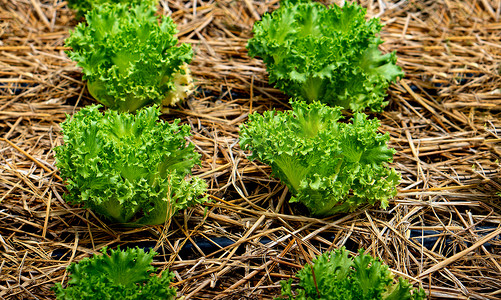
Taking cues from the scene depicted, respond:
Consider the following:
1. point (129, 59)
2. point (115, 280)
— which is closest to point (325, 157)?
point (115, 280)

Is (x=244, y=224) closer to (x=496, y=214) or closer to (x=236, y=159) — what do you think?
(x=236, y=159)

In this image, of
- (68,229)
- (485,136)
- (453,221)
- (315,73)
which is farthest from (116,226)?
(485,136)

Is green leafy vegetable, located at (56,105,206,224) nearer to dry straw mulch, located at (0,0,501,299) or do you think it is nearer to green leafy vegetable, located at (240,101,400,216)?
dry straw mulch, located at (0,0,501,299)

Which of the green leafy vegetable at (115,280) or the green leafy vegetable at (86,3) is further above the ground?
the green leafy vegetable at (86,3)

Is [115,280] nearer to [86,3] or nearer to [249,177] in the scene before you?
[249,177]

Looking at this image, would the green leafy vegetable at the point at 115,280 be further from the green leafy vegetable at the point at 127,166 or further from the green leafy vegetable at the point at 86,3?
the green leafy vegetable at the point at 86,3

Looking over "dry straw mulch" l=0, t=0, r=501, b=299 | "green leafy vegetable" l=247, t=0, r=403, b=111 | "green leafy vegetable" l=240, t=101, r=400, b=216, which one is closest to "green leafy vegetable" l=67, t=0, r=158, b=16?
"dry straw mulch" l=0, t=0, r=501, b=299

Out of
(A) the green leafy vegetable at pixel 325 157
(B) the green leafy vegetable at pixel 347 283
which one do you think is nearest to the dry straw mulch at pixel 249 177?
(A) the green leafy vegetable at pixel 325 157
